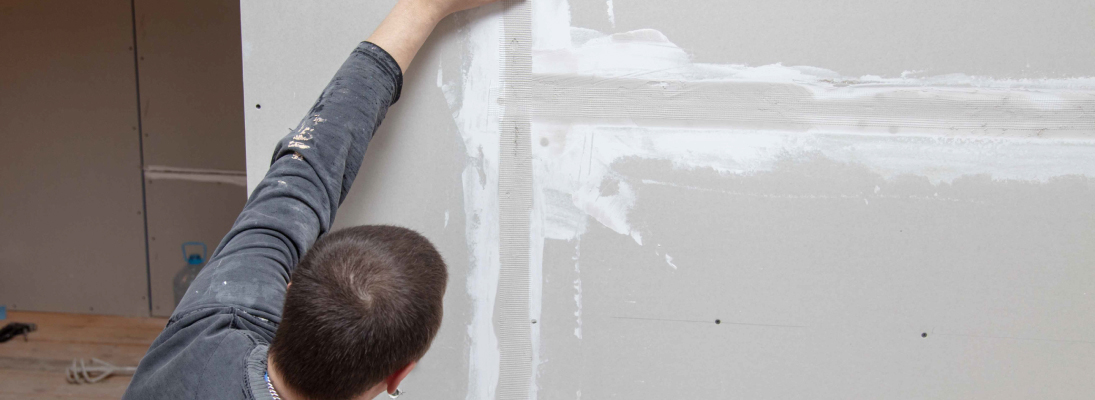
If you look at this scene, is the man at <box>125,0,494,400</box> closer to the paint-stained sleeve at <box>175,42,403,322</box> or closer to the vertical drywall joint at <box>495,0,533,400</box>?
the paint-stained sleeve at <box>175,42,403,322</box>

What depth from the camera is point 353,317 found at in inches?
19.2

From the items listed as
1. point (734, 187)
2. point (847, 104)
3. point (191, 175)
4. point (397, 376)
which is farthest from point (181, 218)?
point (847, 104)

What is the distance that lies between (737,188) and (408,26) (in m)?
0.63

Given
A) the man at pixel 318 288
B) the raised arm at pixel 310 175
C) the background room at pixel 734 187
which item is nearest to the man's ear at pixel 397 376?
the man at pixel 318 288

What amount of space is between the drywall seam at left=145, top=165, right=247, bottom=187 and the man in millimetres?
1561

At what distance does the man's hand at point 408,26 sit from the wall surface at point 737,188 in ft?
0.17

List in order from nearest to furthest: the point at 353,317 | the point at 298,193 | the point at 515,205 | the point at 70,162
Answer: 1. the point at 353,317
2. the point at 298,193
3. the point at 515,205
4. the point at 70,162

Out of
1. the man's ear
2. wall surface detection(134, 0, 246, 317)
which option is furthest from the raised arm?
wall surface detection(134, 0, 246, 317)

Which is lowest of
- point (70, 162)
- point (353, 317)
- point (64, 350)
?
point (64, 350)

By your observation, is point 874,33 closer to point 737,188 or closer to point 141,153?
point 737,188

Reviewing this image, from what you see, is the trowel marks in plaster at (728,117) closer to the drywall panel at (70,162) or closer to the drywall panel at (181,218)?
the drywall panel at (181,218)

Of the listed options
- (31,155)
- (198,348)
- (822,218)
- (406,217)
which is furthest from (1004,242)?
(31,155)

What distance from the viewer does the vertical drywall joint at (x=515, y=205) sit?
2.95 ft

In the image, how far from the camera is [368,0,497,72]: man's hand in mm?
819
